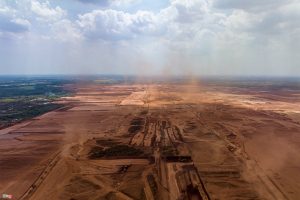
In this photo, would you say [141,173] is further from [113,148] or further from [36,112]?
[36,112]

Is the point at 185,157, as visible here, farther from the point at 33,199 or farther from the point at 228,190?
the point at 33,199

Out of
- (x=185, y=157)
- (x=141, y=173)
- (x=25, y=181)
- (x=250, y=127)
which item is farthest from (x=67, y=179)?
(x=250, y=127)

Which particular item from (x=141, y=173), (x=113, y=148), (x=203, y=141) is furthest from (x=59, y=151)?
(x=203, y=141)

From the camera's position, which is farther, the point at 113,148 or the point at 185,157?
the point at 113,148

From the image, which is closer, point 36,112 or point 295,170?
point 295,170

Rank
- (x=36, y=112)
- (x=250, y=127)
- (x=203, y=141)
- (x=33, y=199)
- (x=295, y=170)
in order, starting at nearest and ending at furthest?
(x=33, y=199)
(x=295, y=170)
(x=203, y=141)
(x=250, y=127)
(x=36, y=112)

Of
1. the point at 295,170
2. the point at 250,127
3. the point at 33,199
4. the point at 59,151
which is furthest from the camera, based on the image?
the point at 250,127
